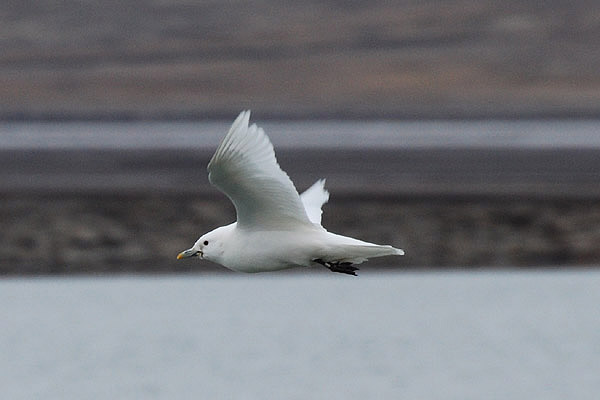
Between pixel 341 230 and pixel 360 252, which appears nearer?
pixel 360 252

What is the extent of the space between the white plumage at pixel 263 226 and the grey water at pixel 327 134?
63.8ft

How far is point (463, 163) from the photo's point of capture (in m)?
31.8

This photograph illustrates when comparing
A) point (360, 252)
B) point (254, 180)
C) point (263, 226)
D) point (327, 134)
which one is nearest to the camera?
point (254, 180)

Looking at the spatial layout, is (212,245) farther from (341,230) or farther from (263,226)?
(341,230)

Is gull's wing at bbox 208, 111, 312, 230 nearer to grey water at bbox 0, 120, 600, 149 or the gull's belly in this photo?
the gull's belly

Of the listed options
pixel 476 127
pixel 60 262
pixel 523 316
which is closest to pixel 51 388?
pixel 60 262

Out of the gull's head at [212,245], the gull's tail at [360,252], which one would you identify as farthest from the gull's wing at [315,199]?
the gull's tail at [360,252]

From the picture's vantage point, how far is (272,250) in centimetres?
1380

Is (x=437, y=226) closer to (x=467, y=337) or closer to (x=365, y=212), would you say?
(x=365, y=212)

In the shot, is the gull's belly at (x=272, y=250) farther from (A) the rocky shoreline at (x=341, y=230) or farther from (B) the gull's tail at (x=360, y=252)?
(A) the rocky shoreline at (x=341, y=230)

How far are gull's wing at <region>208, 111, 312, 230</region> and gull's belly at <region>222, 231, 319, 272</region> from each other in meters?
0.09

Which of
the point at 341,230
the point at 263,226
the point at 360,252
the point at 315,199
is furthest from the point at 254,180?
the point at 341,230

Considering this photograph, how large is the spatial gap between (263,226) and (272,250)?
0.22m

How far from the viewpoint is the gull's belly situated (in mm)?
13758
